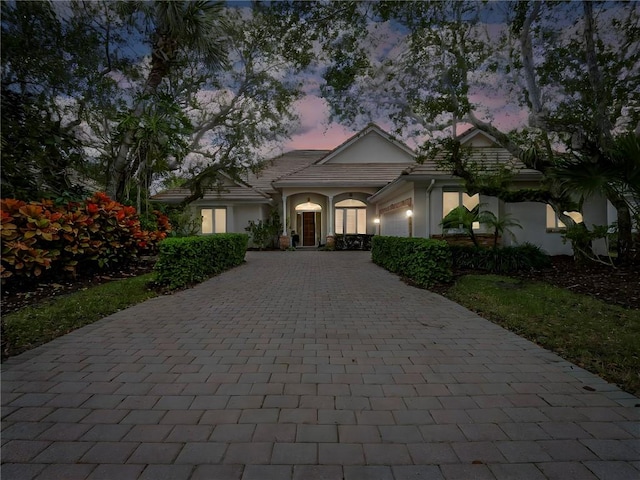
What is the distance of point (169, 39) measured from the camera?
34.2ft

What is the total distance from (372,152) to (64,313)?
18744mm

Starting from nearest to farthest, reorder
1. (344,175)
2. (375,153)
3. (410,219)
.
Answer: (410,219) < (344,175) < (375,153)

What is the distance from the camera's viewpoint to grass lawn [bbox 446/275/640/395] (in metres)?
3.21

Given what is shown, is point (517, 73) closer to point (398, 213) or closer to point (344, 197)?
point (398, 213)

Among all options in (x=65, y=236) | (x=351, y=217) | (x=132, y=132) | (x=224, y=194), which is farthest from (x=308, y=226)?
(x=65, y=236)

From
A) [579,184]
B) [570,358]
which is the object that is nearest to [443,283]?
[579,184]

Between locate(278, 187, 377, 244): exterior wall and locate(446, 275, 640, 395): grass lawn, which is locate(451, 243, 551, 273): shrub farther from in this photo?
locate(278, 187, 377, 244): exterior wall

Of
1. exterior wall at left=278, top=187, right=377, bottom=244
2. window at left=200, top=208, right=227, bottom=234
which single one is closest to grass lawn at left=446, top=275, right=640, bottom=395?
exterior wall at left=278, top=187, right=377, bottom=244

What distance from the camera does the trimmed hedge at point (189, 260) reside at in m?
7.05

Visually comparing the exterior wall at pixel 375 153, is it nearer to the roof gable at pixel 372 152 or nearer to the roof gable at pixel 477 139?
the roof gable at pixel 372 152

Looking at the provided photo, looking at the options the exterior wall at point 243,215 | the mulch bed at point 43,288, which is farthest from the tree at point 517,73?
the exterior wall at point 243,215

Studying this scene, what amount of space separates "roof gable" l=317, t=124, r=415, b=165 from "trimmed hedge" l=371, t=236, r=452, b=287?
12.1 metres

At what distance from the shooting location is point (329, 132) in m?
11.1

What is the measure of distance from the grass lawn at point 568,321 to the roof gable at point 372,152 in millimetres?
14711
